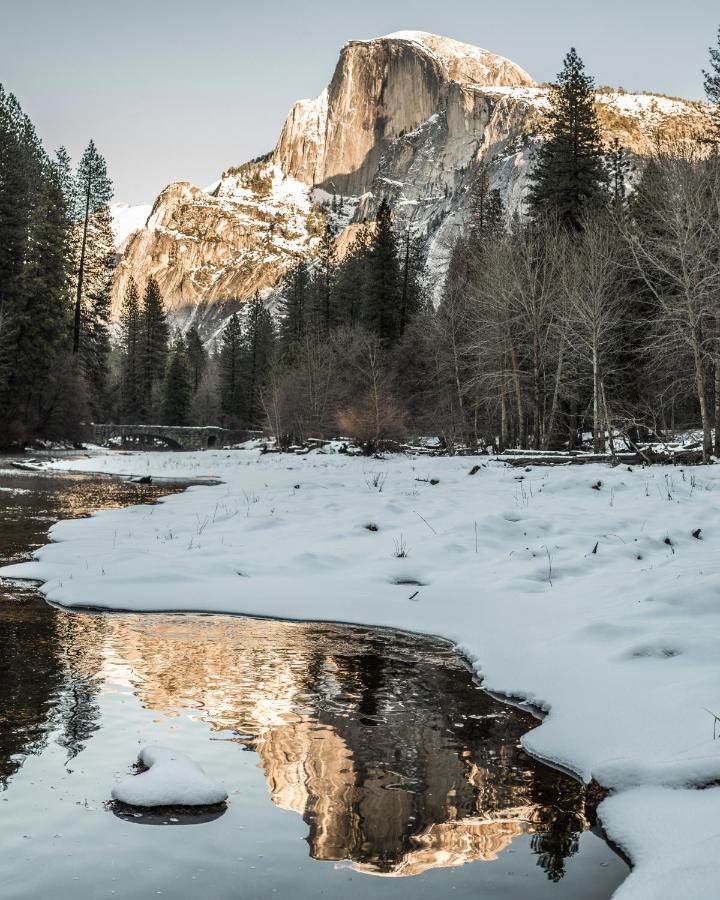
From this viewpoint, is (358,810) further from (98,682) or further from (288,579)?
(288,579)

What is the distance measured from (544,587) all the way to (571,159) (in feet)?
117

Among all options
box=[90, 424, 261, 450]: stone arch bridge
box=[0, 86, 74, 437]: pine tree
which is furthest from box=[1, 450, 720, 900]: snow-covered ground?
box=[90, 424, 261, 450]: stone arch bridge

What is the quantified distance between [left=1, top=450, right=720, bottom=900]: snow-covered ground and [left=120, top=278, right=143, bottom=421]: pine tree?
7386cm

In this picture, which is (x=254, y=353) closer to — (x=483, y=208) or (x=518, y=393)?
(x=483, y=208)

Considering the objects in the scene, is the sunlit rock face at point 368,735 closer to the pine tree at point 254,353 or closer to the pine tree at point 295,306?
the pine tree at point 295,306

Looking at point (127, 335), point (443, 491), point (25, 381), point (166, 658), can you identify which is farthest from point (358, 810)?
point (127, 335)

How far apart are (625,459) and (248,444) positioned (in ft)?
166

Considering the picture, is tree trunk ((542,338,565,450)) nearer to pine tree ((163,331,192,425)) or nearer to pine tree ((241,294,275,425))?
pine tree ((241,294,275,425))

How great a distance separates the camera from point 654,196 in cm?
2658

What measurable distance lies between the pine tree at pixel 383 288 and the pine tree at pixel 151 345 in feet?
137

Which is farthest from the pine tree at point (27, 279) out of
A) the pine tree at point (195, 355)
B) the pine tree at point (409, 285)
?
the pine tree at point (195, 355)

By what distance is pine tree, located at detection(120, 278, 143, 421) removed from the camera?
8556 centimetres

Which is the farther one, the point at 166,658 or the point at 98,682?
the point at 166,658

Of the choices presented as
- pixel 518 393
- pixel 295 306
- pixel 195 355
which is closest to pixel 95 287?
pixel 295 306
